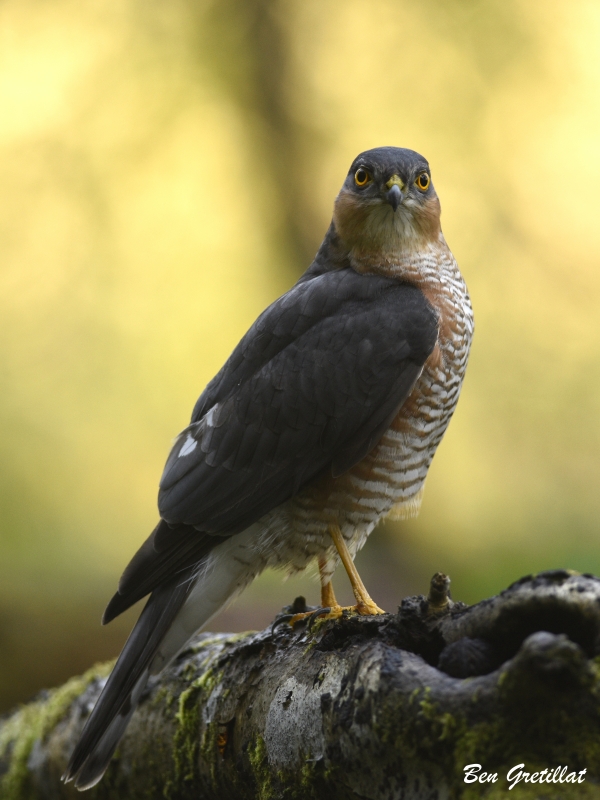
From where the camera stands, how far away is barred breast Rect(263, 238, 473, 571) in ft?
10.6

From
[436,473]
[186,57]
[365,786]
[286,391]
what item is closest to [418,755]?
[365,786]

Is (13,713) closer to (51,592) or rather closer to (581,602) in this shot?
(51,592)

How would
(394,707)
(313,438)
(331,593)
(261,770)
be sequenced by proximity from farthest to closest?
(331,593) → (313,438) → (261,770) → (394,707)

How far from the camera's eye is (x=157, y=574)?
125 inches

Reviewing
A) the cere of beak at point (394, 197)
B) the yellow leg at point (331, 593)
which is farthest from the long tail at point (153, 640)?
the cere of beak at point (394, 197)

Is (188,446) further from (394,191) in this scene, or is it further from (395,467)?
(394,191)

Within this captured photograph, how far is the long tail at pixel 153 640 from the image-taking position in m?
3.01

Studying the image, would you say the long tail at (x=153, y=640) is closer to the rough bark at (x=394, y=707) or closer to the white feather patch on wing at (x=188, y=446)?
the rough bark at (x=394, y=707)

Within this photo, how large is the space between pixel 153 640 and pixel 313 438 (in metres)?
1.00

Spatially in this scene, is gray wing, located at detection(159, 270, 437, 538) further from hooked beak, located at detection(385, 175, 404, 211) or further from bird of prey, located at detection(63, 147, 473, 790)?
hooked beak, located at detection(385, 175, 404, 211)

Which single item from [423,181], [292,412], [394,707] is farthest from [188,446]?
[394,707]

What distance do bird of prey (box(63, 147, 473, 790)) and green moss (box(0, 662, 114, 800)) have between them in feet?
2.52

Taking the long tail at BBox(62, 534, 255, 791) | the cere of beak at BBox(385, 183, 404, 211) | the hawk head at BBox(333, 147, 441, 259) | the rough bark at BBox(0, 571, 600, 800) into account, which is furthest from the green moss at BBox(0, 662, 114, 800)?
the cere of beak at BBox(385, 183, 404, 211)

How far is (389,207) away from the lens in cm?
356
